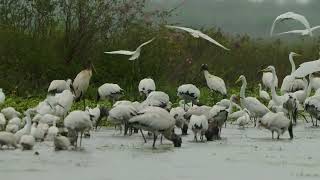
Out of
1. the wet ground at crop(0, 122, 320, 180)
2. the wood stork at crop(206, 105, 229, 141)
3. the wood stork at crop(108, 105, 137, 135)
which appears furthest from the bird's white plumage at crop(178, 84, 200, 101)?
the wood stork at crop(108, 105, 137, 135)

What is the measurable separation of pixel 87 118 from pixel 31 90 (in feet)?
29.8

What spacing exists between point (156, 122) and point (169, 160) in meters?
1.38

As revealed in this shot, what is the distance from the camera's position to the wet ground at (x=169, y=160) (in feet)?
37.4

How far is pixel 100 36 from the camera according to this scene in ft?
82.6

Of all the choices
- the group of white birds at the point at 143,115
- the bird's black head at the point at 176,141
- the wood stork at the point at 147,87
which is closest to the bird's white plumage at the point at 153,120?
the group of white birds at the point at 143,115

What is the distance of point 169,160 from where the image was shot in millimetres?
12836

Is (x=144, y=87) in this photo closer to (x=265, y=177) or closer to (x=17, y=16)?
(x=17, y=16)

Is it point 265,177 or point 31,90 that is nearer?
point 265,177

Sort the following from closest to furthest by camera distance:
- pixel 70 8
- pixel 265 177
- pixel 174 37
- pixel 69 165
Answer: pixel 265 177, pixel 69 165, pixel 70 8, pixel 174 37

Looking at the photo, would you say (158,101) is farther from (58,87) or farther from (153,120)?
(153,120)

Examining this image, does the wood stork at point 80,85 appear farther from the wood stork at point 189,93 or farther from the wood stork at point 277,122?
the wood stork at point 277,122

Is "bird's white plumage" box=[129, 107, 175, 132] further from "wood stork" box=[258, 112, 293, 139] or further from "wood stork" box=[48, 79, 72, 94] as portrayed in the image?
"wood stork" box=[48, 79, 72, 94]

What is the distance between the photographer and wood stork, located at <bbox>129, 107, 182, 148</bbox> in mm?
14078

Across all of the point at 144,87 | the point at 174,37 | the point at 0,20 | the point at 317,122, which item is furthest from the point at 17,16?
the point at 317,122
